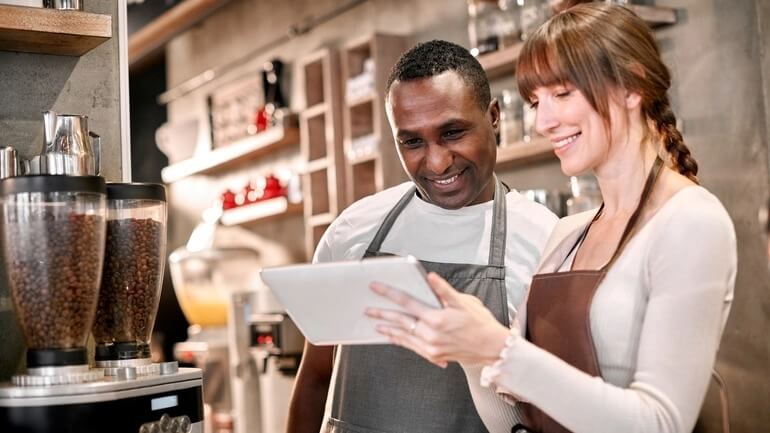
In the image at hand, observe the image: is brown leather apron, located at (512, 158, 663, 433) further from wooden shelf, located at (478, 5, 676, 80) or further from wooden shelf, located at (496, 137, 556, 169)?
wooden shelf, located at (496, 137, 556, 169)

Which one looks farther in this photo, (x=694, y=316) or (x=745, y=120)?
(x=745, y=120)

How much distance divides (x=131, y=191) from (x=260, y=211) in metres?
4.49

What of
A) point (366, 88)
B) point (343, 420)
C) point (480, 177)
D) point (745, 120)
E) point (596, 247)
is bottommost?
point (343, 420)

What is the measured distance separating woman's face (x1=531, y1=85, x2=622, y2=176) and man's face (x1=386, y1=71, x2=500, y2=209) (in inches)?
19.0

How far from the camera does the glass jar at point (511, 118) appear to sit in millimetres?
4008

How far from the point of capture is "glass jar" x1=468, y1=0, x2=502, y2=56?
13.5 feet

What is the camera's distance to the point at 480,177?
2191mm

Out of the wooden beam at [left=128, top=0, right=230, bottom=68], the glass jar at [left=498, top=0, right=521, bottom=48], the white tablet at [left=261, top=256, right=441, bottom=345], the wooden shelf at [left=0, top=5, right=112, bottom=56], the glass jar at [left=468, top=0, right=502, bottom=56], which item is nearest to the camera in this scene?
the white tablet at [left=261, top=256, right=441, bottom=345]

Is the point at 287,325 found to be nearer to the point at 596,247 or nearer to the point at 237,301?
the point at 237,301

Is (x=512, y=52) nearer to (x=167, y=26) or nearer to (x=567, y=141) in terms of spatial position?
(x=567, y=141)

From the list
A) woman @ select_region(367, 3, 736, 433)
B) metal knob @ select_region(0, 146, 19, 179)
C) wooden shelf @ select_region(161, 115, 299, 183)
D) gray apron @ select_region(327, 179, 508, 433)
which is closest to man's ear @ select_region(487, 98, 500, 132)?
gray apron @ select_region(327, 179, 508, 433)

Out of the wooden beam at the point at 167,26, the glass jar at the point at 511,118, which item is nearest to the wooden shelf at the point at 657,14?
the glass jar at the point at 511,118

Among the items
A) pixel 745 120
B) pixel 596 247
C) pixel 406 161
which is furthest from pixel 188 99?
pixel 596 247

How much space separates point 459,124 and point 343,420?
0.71 metres
